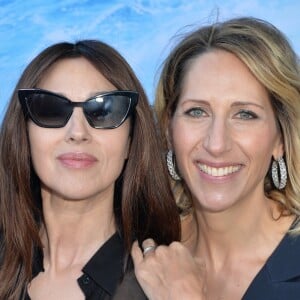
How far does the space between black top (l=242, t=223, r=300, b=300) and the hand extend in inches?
8.7

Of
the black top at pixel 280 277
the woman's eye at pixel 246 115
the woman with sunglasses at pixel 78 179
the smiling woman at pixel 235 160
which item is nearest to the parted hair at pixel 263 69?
the smiling woman at pixel 235 160

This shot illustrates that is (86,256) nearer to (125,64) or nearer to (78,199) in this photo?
(78,199)

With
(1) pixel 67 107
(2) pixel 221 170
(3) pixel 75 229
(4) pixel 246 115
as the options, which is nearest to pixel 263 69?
(4) pixel 246 115

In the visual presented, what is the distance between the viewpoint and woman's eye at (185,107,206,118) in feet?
7.69

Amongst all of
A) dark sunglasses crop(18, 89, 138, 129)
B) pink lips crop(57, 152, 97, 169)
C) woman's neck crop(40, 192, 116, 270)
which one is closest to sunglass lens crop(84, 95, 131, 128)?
dark sunglasses crop(18, 89, 138, 129)

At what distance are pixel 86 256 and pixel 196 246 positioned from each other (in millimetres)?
617

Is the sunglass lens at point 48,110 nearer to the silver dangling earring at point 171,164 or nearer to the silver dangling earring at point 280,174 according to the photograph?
the silver dangling earring at point 171,164

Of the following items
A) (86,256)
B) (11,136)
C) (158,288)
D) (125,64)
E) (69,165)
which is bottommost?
(158,288)

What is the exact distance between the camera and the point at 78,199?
2.14m

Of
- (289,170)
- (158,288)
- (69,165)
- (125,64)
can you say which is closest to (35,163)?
(69,165)

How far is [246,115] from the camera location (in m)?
2.31

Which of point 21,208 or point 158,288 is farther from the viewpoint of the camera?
point 21,208

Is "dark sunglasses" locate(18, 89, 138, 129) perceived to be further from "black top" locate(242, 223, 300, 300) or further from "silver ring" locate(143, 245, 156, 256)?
"black top" locate(242, 223, 300, 300)

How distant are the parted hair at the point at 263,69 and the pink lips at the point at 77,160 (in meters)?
0.60
